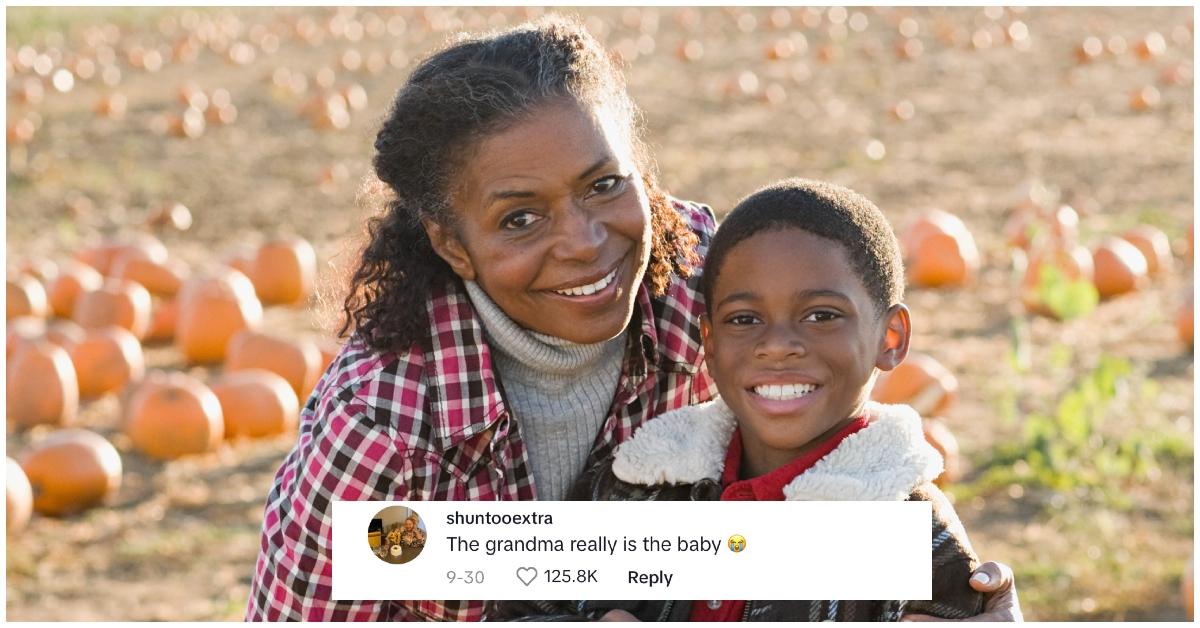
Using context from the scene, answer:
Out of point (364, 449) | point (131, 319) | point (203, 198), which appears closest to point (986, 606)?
point (364, 449)

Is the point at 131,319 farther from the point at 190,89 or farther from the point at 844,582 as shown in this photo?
the point at 190,89

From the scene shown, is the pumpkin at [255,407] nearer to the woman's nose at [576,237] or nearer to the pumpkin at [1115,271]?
the woman's nose at [576,237]

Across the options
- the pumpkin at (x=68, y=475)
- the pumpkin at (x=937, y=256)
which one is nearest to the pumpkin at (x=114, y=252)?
the pumpkin at (x=68, y=475)

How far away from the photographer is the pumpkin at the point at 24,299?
5.21m

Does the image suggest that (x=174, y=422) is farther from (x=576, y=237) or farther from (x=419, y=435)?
(x=576, y=237)

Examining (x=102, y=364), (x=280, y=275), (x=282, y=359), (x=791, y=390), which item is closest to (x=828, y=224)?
(x=791, y=390)

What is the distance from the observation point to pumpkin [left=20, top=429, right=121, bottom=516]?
385 centimetres

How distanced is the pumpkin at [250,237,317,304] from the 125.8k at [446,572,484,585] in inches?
142

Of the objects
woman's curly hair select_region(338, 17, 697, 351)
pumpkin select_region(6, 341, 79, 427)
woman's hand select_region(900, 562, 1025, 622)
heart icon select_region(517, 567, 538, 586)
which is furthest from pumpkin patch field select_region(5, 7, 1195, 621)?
woman's hand select_region(900, 562, 1025, 622)

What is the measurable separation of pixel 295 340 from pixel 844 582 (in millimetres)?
3038

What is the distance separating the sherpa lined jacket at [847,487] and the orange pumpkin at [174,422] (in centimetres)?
227

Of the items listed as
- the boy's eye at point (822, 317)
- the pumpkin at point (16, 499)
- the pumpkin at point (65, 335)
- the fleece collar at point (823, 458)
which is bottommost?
the pumpkin at point (16, 499)

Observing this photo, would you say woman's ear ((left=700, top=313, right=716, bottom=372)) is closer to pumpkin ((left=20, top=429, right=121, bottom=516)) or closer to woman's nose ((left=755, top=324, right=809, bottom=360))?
woman's nose ((left=755, top=324, right=809, bottom=360))

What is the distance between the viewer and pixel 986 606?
1976mm
